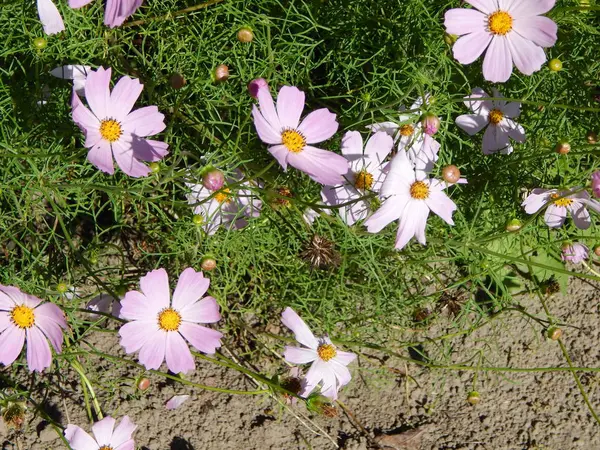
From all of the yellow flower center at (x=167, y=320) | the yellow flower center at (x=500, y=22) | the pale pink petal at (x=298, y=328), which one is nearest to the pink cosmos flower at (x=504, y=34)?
the yellow flower center at (x=500, y=22)

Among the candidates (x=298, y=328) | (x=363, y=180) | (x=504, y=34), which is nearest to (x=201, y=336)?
(x=298, y=328)

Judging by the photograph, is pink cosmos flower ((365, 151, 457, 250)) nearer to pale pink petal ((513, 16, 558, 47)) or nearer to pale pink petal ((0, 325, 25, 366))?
pale pink petal ((513, 16, 558, 47))

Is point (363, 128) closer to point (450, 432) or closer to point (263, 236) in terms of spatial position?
point (263, 236)

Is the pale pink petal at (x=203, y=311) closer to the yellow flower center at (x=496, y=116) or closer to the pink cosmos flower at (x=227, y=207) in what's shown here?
the pink cosmos flower at (x=227, y=207)

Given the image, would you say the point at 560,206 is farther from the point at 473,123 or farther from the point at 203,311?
the point at 203,311

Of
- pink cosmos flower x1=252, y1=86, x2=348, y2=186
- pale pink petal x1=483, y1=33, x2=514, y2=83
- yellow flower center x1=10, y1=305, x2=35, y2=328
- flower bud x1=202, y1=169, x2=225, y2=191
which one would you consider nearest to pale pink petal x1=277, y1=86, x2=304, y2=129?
pink cosmos flower x1=252, y1=86, x2=348, y2=186

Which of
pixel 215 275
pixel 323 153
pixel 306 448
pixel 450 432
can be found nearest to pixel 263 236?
pixel 215 275
